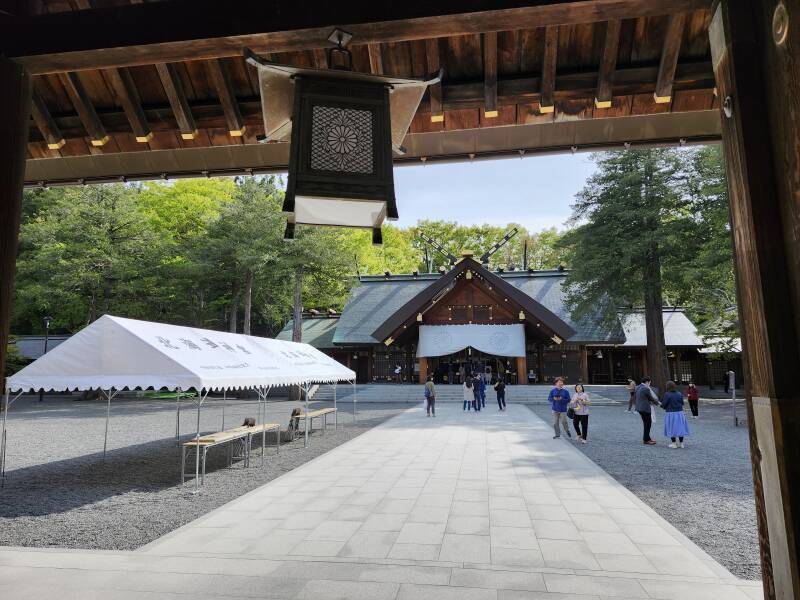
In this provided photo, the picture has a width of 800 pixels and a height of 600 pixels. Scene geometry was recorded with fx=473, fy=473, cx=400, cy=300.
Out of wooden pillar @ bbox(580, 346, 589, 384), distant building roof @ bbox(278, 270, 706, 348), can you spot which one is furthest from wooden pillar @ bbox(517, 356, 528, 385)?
wooden pillar @ bbox(580, 346, 589, 384)

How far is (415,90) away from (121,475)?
307 inches

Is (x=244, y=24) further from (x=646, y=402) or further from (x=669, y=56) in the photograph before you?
(x=646, y=402)

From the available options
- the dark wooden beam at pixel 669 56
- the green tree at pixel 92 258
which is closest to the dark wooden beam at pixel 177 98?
the dark wooden beam at pixel 669 56

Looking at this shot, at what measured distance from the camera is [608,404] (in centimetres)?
1919

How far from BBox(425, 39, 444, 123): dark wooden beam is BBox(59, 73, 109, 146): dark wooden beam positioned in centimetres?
240

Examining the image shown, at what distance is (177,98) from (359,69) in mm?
1265

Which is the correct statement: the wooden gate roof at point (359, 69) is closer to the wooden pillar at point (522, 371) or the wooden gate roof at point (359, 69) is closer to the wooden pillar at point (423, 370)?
the wooden pillar at point (522, 371)

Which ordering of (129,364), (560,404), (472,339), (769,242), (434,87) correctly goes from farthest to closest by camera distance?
(472,339), (560,404), (129,364), (434,87), (769,242)

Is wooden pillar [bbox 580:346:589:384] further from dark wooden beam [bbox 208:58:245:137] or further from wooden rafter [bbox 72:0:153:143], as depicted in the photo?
wooden rafter [bbox 72:0:153:143]

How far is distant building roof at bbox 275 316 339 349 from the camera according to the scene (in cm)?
2733

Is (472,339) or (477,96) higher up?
(477,96)

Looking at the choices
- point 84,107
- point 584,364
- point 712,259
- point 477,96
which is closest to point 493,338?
point 584,364

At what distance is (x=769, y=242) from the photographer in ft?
6.20

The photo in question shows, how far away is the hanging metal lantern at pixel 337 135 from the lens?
8.76 ft
